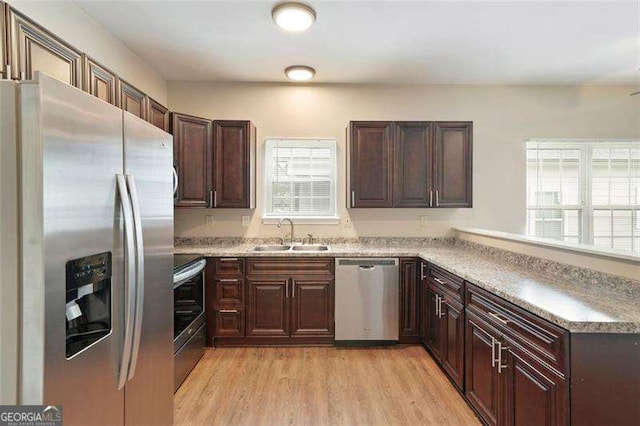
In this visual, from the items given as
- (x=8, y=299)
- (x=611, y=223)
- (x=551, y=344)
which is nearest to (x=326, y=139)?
(x=551, y=344)

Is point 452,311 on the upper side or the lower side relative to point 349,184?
lower

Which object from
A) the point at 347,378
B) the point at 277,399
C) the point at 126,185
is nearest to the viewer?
the point at 126,185

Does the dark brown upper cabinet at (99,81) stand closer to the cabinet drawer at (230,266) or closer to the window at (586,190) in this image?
the cabinet drawer at (230,266)

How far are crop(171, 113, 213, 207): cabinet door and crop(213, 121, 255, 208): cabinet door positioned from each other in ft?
0.27

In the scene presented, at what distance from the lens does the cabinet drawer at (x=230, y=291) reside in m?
3.05

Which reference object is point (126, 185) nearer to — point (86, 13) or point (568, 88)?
point (86, 13)

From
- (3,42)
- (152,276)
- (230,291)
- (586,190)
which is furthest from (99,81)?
(586,190)

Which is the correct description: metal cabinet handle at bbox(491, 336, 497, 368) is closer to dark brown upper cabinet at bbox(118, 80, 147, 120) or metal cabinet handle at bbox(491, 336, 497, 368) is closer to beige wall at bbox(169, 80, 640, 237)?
beige wall at bbox(169, 80, 640, 237)

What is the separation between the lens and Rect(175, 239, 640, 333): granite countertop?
1.29 metres

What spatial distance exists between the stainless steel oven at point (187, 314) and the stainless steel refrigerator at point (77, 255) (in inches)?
36.1

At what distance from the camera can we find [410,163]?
3348 millimetres

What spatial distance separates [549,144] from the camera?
3787 millimetres

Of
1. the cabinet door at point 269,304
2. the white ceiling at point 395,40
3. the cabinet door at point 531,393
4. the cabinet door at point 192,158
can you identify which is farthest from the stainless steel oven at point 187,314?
the cabinet door at point 531,393

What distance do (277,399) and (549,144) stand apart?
4.05m
